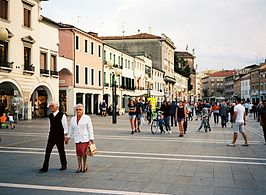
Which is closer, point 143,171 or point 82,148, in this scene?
point 82,148

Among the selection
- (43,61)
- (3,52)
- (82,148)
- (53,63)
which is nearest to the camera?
(82,148)

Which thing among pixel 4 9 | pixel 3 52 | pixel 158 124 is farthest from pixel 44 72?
pixel 158 124

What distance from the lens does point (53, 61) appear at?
36.1 metres

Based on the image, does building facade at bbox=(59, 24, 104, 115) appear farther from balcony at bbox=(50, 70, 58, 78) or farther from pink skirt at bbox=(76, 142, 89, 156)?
pink skirt at bbox=(76, 142, 89, 156)

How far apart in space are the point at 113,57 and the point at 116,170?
43.0 metres

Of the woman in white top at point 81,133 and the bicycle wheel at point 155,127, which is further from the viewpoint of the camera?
the bicycle wheel at point 155,127

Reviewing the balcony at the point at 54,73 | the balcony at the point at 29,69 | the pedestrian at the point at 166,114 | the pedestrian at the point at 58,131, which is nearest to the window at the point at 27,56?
the balcony at the point at 29,69

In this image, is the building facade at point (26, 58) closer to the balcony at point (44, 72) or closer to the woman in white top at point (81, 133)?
the balcony at point (44, 72)

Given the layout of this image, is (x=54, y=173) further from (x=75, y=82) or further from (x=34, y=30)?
(x=75, y=82)

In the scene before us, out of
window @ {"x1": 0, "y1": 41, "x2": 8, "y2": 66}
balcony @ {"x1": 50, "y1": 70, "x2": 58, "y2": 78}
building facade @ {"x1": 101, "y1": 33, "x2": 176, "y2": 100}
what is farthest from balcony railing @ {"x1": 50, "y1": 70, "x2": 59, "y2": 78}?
building facade @ {"x1": 101, "y1": 33, "x2": 176, "y2": 100}

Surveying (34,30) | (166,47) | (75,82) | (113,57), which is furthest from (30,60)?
(166,47)

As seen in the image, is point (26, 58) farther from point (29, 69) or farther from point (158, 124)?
point (158, 124)

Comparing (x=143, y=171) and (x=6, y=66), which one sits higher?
(x=6, y=66)

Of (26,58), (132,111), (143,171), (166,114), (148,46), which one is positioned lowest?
(143,171)
